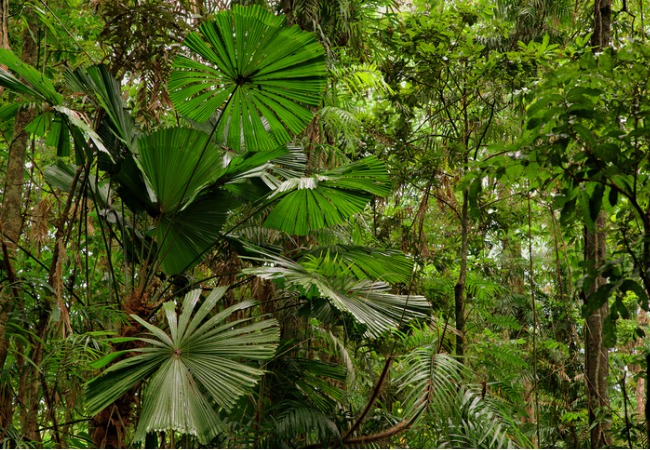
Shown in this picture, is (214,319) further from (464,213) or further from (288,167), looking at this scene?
(464,213)

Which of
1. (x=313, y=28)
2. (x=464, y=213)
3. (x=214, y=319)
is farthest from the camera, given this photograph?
(x=313, y=28)

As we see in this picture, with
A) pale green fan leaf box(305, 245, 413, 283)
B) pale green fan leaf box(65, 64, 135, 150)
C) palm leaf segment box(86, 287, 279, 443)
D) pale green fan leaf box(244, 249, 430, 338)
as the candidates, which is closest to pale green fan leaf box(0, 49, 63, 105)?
pale green fan leaf box(65, 64, 135, 150)

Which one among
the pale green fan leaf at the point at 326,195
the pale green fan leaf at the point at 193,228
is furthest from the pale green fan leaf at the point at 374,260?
the pale green fan leaf at the point at 193,228

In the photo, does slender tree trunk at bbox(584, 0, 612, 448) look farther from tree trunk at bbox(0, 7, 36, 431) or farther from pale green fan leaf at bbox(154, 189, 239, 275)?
tree trunk at bbox(0, 7, 36, 431)

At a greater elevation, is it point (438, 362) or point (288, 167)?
point (288, 167)

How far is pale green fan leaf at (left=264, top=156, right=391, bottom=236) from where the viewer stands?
356 cm

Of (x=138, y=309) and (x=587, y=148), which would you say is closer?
(x=587, y=148)

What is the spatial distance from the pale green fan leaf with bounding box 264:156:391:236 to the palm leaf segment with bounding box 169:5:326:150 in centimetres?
41

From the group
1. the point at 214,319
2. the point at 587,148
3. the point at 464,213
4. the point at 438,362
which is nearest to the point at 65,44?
the point at 214,319

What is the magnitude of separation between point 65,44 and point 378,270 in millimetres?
3018

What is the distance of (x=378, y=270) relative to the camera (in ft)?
12.5

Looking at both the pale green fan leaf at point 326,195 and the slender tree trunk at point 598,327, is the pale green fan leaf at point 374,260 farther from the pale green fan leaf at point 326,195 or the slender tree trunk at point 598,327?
the slender tree trunk at point 598,327

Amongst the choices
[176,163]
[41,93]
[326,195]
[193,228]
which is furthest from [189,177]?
[41,93]

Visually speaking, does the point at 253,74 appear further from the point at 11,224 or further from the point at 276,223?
the point at 11,224
